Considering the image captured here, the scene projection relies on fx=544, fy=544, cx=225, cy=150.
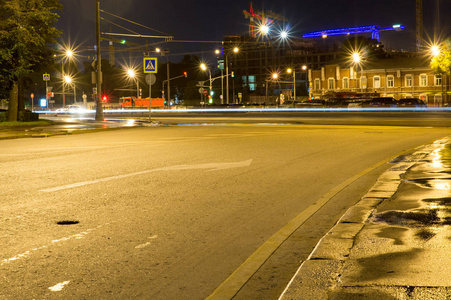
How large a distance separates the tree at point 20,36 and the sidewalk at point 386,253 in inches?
1112

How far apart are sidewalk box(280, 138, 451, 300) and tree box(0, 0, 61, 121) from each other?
92.7 ft

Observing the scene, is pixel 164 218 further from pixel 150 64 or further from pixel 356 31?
pixel 356 31

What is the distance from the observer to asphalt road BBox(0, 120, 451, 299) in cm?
484

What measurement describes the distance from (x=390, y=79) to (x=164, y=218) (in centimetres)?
9322

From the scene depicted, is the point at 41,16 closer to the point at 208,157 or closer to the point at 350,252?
the point at 208,157

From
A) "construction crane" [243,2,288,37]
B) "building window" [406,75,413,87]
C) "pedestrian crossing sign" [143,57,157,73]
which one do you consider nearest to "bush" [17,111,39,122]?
"pedestrian crossing sign" [143,57,157,73]

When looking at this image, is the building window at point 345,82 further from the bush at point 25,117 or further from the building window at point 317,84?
the bush at point 25,117

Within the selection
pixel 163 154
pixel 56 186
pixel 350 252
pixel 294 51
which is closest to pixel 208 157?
pixel 163 154

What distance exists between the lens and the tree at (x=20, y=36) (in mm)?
31991

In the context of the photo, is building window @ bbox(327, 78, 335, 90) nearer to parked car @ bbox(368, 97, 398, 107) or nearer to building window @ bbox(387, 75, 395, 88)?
building window @ bbox(387, 75, 395, 88)

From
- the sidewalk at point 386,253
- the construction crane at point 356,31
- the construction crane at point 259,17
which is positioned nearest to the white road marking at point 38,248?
the sidewalk at point 386,253

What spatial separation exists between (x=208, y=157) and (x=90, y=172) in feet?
12.2

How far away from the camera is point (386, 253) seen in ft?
17.5

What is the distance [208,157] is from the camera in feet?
47.2
